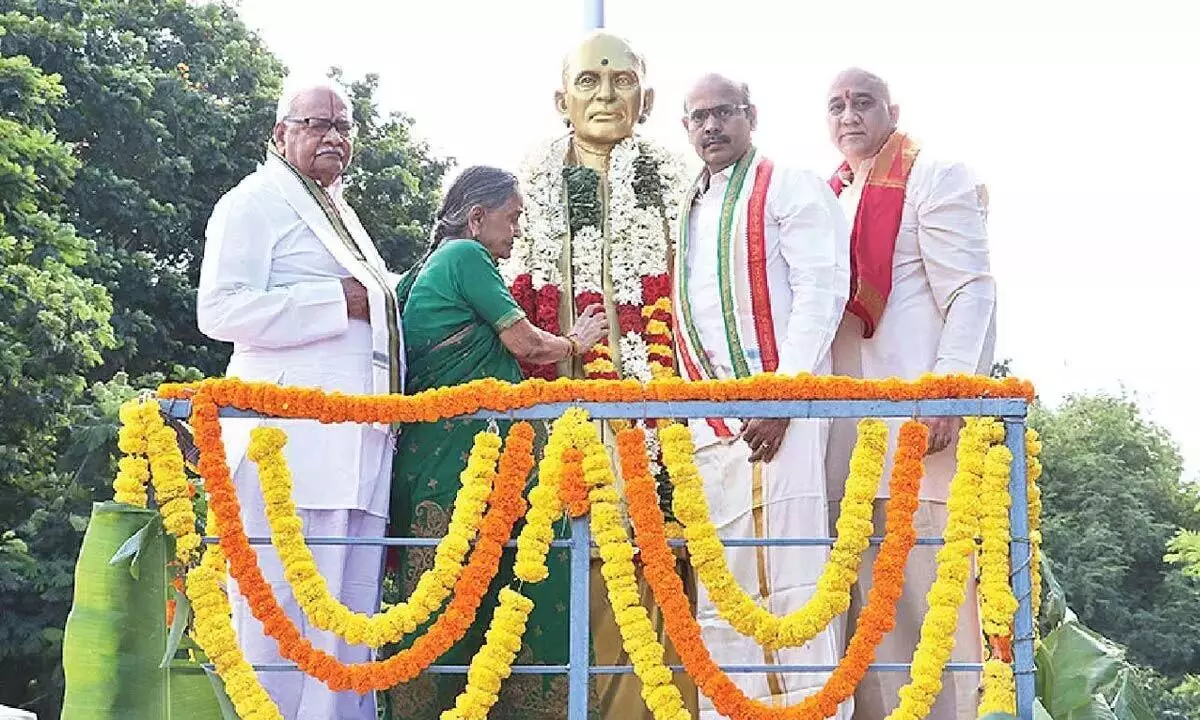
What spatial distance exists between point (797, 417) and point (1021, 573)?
0.74 m

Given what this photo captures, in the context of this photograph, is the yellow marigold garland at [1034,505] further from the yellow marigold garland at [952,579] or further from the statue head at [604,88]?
the statue head at [604,88]

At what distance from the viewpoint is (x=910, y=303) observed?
5.37 m

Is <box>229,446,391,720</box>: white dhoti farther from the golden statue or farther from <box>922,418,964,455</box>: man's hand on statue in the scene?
<box>922,418,964,455</box>: man's hand on statue

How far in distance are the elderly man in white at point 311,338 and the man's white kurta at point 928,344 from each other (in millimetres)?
1631

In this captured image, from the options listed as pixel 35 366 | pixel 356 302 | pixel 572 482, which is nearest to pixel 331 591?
pixel 356 302

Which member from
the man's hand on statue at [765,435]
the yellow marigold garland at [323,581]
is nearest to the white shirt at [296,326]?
the yellow marigold garland at [323,581]

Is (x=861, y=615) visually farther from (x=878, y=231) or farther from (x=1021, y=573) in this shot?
(x=878, y=231)

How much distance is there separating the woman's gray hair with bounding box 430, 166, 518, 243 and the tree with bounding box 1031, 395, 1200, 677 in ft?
58.3

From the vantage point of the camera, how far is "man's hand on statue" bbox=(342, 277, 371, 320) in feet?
16.1

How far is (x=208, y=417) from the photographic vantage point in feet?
13.2

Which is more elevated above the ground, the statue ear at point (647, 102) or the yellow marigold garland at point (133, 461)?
the statue ear at point (647, 102)

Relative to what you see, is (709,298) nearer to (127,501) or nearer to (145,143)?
(127,501)

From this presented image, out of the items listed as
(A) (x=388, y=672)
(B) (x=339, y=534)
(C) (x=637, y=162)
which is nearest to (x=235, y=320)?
(B) (x=339, y=534)

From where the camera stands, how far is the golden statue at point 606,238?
558 centimetres
